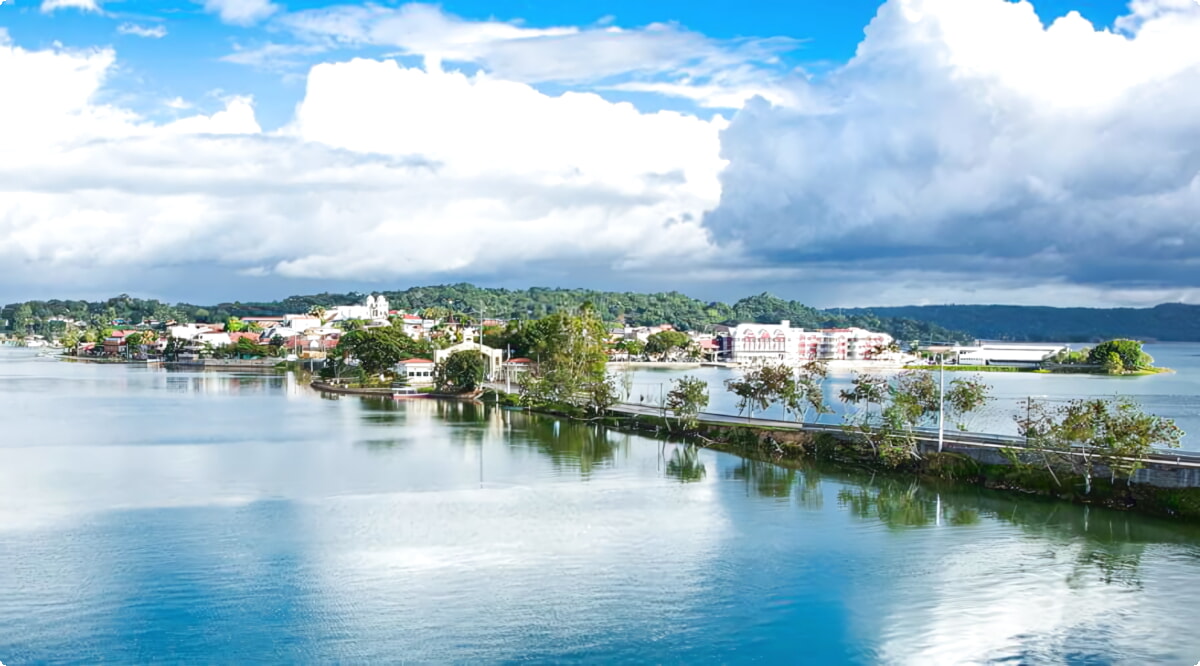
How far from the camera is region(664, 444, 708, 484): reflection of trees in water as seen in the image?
22.3 meters

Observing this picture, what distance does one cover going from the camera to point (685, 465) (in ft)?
79.0

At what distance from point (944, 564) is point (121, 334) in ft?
334

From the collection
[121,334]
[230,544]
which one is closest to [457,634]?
[230,544]

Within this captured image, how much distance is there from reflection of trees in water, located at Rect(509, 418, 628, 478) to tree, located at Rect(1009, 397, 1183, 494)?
9390 millimetres

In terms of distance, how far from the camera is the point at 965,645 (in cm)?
1091

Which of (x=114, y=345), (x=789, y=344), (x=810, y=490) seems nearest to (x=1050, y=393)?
(x=810, y=490)

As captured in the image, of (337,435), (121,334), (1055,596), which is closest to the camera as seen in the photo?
(1055,596)

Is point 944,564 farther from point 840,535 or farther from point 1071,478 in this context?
point 1071,478

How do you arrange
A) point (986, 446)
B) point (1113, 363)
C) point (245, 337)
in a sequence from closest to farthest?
point (986, 446) → point (1113, 363) → point (245, 337)

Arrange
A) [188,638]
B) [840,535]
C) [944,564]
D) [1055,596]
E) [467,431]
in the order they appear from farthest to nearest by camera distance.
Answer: [467,431] < [840,535] < [944,564] < [1055,596] < [188,638]

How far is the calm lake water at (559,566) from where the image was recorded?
1088cm

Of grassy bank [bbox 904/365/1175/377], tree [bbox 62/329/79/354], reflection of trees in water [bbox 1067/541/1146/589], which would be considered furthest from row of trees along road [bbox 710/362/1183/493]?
tree [bbox 62/329/79/354]

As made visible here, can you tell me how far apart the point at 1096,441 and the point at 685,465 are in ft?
31.0

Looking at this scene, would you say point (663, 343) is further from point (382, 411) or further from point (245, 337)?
point (382, 411)
